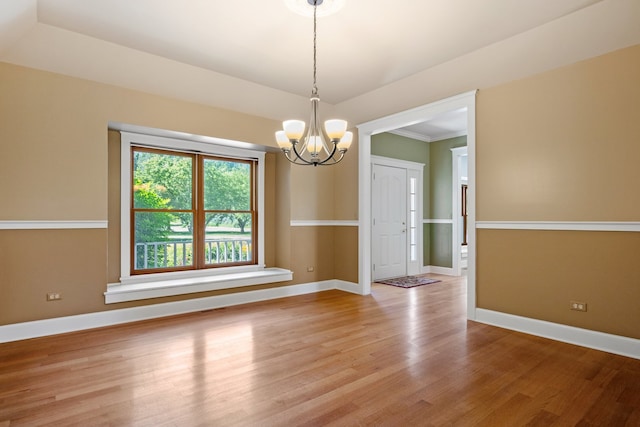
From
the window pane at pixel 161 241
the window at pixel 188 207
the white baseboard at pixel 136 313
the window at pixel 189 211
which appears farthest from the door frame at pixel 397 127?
the window pane at pixel 161 241

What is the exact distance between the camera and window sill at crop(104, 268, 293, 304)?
12.8ft

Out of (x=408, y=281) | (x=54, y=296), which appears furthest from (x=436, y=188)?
(x=54, y=296)

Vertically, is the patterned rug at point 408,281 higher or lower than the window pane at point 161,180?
lower

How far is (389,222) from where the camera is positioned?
6.77 m

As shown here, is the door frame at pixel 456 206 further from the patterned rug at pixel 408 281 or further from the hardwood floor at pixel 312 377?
the hardwood floor at pixel 312 377

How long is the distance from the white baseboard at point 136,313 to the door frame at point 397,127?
556mm

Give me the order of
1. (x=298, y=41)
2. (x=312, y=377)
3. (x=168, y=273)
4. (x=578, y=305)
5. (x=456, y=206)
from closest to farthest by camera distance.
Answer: (x=312, y=377) → (x=578, y=305) → (x=298, y=41) → (x=168, y=273) → (x=456, y=206)

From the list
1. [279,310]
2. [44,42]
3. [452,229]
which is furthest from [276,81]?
[452,229]

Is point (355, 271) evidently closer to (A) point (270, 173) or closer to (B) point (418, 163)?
(A) point (270, 173)

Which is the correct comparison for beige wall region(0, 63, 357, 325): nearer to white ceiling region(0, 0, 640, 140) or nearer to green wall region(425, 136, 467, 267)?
white ceiling region(0, 0, 640, 140)

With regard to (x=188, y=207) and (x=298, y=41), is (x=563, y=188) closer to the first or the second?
(x=298, y=41)

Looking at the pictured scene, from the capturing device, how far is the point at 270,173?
18.7 feet

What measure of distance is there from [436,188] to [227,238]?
181 inches

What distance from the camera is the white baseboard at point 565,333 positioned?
9.64 feet
